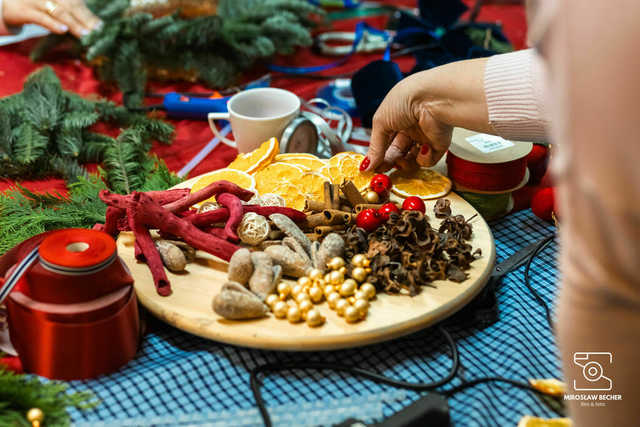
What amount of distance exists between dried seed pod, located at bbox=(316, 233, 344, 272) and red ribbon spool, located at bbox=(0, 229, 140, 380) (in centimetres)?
27

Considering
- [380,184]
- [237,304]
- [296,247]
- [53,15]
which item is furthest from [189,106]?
[237,304]

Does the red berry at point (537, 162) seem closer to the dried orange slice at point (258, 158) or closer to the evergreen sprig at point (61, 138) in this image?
the dried orange slice at point (258, 158)

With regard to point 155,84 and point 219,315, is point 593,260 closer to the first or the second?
point 219,315

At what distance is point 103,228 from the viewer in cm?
96

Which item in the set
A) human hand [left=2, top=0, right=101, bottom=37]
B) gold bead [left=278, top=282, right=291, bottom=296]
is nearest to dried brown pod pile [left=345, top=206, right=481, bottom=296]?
gold bead [left=278, top=282, right=291, bottom=296]

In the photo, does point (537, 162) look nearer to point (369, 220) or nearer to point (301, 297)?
point (369, 220)

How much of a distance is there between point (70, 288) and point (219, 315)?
0.63 feet

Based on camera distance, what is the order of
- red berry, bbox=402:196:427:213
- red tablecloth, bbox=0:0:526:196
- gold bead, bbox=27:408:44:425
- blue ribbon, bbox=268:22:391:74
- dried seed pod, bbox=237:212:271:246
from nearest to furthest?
gold bead, bbox=27:408:44:425 → dried seed pod, bbox=237:212:271:246 → red berry, bbox=402:196:427:213 → red tablecloth, bbox=0:0:526:196 → blue ribbon, bbox=268:22:391:74

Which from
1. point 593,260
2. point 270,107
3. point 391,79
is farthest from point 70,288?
point 391,79

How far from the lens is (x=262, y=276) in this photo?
2.75 feet

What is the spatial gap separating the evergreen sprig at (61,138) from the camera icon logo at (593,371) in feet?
2.97

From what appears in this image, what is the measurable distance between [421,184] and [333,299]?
39 centimetres

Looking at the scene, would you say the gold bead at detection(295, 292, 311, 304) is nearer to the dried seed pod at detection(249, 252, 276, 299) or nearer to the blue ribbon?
the dried seed pod at detection(249, 252, 276, 299)

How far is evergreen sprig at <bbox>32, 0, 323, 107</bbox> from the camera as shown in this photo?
1.62 metres
